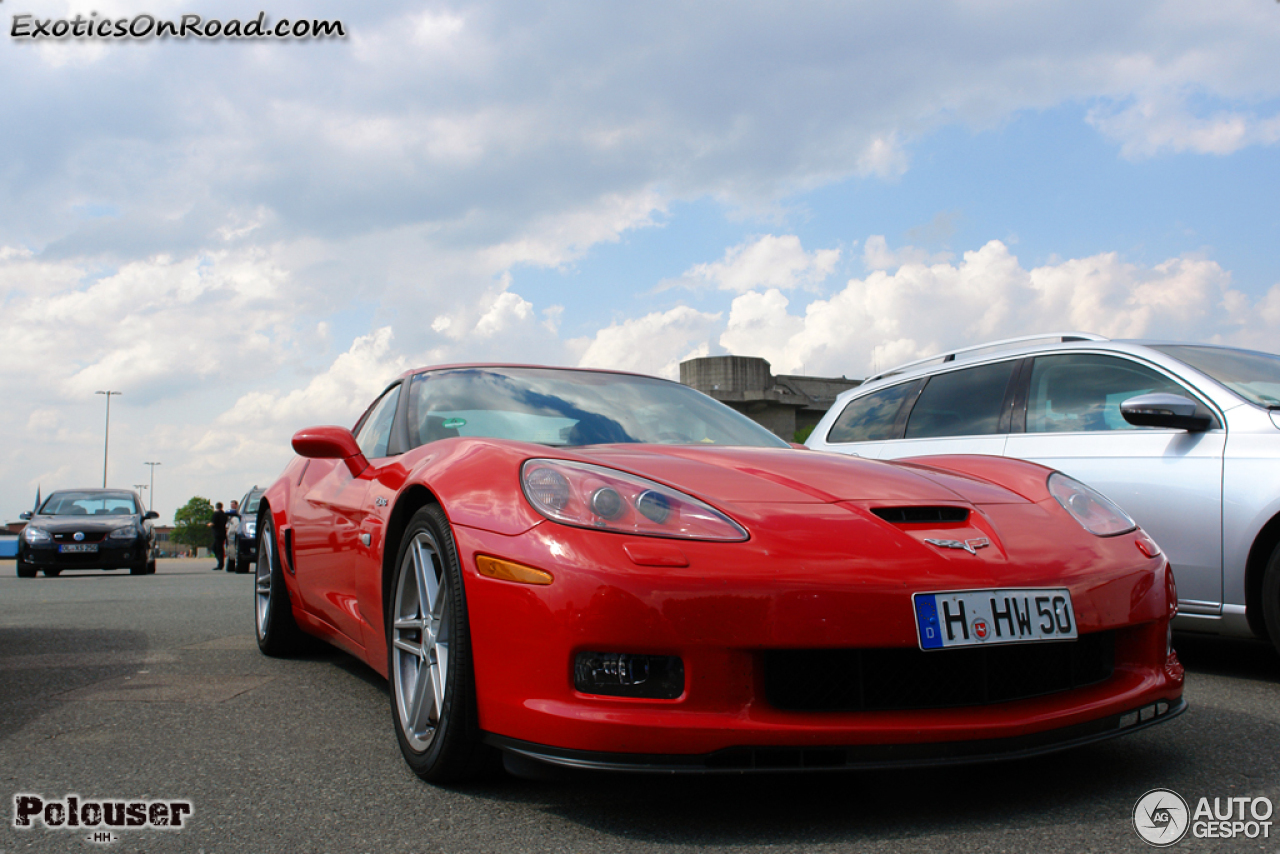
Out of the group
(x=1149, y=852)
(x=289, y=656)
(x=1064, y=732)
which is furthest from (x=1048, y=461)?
(x=289, y=656)

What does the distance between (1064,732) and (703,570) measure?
902 mm

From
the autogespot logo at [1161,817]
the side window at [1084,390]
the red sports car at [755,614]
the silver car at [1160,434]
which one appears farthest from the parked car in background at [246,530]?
the autogespot logo at [1161,817]

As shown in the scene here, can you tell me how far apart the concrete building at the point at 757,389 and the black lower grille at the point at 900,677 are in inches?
2187

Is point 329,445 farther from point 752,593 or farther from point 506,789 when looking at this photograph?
point 752,593

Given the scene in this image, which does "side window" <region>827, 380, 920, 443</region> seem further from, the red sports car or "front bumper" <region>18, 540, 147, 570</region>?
"front bumper" <region>18, 540, 147, 570</region>

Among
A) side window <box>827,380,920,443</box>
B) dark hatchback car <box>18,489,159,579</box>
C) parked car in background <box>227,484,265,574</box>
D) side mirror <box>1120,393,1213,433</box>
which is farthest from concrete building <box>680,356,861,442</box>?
side mirror <box>1120,393,1213,433</box>

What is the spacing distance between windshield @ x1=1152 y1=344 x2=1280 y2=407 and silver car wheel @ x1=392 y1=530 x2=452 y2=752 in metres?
3.31

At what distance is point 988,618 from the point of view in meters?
2.22

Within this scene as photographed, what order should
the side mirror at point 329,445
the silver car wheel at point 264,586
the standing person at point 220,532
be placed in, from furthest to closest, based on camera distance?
1. the standing person at point 220,532
2. the silver car wheel at point 264,586
3. the side mirror at point 329,445

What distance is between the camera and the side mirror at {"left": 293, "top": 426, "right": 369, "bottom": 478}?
3490 mm

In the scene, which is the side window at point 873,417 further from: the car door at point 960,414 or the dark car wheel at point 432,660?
the dark car wheel at point 432,660

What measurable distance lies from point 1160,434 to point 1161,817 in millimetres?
2498

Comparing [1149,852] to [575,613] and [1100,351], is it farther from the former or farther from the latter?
[1100,351]

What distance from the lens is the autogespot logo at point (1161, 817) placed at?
208 cm
